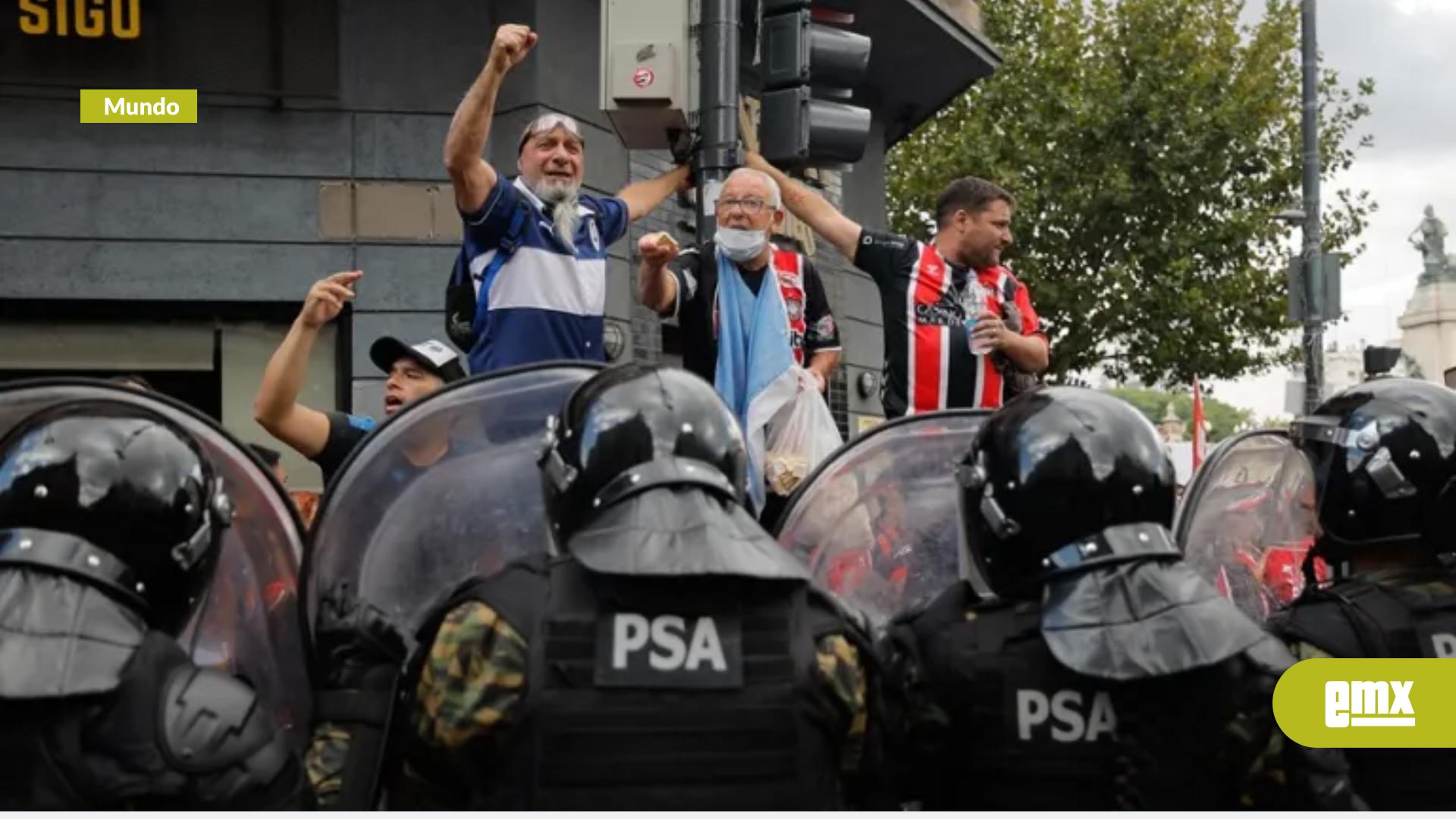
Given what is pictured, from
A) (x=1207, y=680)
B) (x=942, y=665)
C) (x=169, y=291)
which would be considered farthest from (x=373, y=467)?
(x=169, y=291)

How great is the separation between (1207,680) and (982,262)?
3132 mm

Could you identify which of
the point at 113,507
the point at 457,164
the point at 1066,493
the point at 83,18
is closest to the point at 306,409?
the point at 457,164

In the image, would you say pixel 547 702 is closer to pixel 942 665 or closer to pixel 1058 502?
pixel 942 665

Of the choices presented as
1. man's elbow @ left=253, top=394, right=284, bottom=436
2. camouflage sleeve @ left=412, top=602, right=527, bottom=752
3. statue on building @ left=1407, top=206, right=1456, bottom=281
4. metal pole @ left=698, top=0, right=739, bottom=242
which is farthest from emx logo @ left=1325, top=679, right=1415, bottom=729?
statue on building @ left=1407, top=206, right=1456, bottom=281

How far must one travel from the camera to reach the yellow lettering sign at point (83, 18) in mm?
11039

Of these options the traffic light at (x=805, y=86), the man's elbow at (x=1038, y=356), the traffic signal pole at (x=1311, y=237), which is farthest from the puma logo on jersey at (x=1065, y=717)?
the traffic signal pole at (x=1311, y=237)

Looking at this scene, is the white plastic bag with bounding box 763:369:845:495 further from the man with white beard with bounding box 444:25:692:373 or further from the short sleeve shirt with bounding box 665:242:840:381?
the man with white beard with bounding box 444:25:692:373

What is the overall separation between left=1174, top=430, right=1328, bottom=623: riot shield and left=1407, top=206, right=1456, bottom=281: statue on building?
113 feet

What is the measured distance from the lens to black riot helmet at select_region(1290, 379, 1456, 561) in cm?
333

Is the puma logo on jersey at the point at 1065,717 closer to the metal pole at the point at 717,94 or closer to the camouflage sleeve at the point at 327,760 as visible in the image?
the camouflage sleeve at the point at 327,760

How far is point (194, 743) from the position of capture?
233 cm

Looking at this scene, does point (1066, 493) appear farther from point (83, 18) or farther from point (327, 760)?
point (83, 18)

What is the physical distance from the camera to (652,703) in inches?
97.0

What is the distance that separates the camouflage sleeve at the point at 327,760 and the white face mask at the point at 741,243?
2.90 metres
